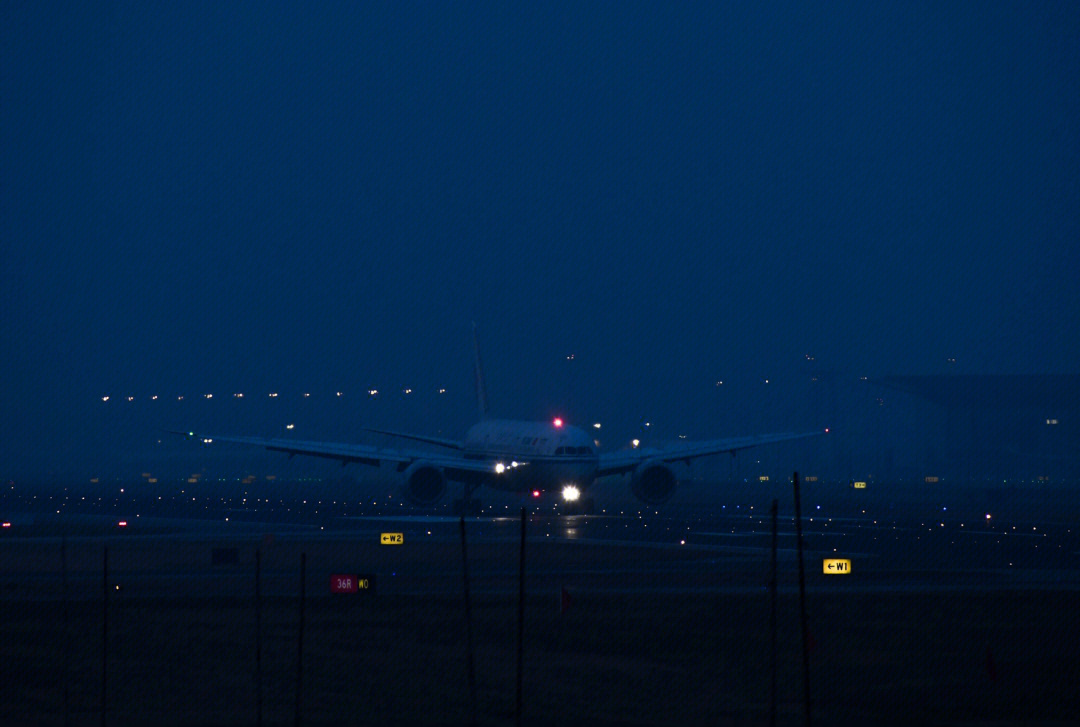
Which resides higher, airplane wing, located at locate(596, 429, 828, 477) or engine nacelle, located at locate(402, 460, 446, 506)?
airplane wing, located at locate(596, 429, 828, 477)

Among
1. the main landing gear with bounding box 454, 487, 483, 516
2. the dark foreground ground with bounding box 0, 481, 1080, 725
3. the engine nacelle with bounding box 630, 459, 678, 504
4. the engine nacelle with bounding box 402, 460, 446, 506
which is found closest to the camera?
the dark foreground ground with bounding box 0, 481, 1080, 725

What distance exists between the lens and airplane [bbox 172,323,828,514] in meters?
72.3

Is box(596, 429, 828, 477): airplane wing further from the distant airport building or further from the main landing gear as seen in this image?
the distant airport building

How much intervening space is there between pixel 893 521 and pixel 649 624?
40416 mm

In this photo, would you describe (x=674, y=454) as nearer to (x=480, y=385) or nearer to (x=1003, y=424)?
(x=480, y=385)

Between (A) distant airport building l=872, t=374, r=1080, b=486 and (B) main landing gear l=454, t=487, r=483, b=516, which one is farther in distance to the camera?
(A) distant airport building l=872, t=374, r=1080, b=486

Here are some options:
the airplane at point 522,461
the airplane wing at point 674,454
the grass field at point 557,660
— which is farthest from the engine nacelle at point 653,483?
the grass field at point 557,660

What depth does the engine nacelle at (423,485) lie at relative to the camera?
73.6 meters

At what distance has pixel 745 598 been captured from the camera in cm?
3584

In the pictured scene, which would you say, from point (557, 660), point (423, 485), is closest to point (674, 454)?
point (423, 485)

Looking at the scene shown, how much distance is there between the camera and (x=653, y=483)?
76688mm

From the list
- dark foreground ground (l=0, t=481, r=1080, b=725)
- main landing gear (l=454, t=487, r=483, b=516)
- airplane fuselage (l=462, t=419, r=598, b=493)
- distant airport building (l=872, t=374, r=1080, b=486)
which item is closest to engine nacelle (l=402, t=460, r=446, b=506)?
main landing gear (l=454, t=487, r=483, b=516)

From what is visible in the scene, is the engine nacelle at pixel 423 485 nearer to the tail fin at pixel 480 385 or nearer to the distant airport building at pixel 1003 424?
the tail fin at pixel 480 385

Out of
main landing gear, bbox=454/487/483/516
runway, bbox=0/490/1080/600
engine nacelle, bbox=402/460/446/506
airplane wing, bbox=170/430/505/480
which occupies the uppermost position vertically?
airplane wing, bbox=170/430/505/480
